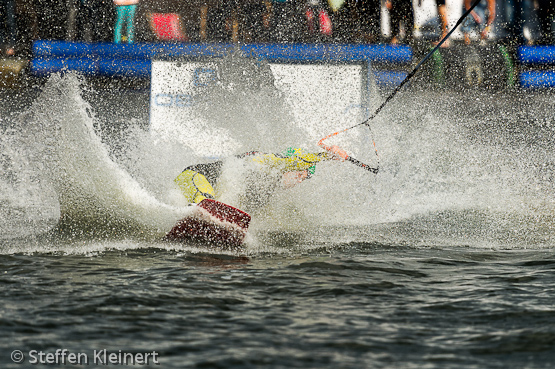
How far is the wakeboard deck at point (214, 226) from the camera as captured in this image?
15.7 feet

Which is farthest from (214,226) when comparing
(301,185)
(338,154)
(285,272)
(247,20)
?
(247,20)

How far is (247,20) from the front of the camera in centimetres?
1191

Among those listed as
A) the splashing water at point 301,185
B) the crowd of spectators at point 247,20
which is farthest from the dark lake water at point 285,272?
the crowd of spectators at point 247,20

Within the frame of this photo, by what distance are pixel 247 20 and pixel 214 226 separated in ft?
25.5

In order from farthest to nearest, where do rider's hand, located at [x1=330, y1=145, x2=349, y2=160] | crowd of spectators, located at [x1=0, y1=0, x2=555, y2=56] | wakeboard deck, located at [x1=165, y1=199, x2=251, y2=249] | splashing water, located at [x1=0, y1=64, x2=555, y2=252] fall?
crowd of spectators, located at [x1=0, y1=0, x2=555, y2=56], rider's hand, located at [x1=330, y1=145, x2=349, y2=160], splashing water, located at [x1=0, y1=64, x2=555, y2=252], wakeboard deck, located at [x1=165, y1=199, x2=251, y2=249]

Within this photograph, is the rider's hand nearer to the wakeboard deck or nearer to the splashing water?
the splashing water

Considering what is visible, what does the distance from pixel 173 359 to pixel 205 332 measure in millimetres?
325

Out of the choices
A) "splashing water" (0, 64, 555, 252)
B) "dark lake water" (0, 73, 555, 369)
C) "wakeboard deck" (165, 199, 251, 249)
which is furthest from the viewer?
"splashing water" (0, 64, 555, 252)

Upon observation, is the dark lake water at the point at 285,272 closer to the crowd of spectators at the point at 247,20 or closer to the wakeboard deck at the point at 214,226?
the wakeboard deck at the point at 214,226

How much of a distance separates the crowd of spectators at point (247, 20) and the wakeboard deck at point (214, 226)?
7.51 meters

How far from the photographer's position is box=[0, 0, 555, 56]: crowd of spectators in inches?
463

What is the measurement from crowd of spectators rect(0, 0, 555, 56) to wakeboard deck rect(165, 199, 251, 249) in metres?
7.51

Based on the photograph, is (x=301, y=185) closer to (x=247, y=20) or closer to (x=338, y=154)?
(x=338, y=154)

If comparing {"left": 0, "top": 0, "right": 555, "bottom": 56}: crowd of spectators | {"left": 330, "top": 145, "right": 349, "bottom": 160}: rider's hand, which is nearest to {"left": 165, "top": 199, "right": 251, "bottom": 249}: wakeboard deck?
{"left": 330, "top": 145, "right": 349, "bottom": 160}: rider's hand
